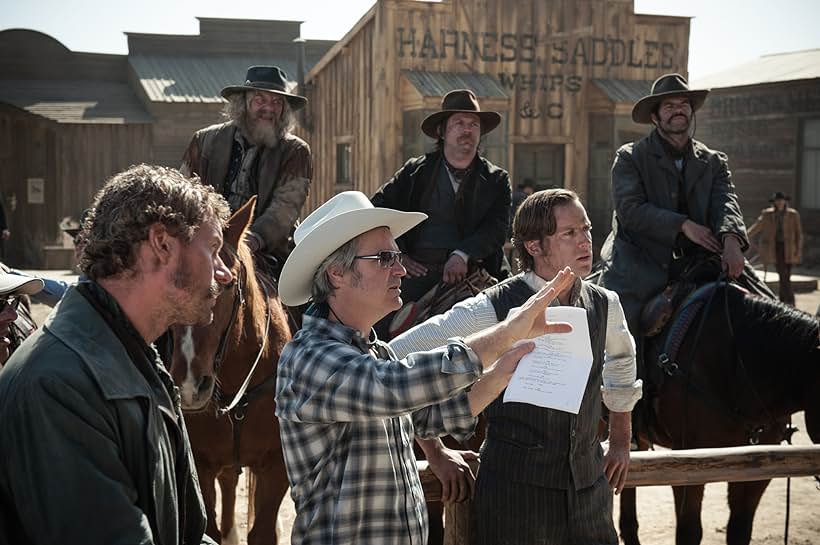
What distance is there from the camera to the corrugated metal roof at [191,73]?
24594mm

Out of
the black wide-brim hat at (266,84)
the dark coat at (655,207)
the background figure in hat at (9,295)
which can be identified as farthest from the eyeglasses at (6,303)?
the dark coat at (655,207)

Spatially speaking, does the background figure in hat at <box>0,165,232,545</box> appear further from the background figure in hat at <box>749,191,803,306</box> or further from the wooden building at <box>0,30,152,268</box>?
the wooden building at <box>0,30,152,268</box>

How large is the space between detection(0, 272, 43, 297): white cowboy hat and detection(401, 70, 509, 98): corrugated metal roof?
33.5 feet

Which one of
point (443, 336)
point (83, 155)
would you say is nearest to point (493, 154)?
point (443, 336)

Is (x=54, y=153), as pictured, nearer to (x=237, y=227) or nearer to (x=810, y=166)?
(x=810, y=166)

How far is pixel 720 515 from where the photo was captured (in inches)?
255

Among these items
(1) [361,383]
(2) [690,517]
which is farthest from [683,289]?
(1) [361,383]

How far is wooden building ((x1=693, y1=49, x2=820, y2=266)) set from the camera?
22.1 metres

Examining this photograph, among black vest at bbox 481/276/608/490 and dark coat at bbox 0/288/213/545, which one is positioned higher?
dark coat at bbox 0/288/213/545

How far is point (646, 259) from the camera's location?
584 cm

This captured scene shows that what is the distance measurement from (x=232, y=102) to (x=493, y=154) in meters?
9.10

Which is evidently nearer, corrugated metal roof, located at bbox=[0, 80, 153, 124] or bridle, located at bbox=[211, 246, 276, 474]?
bridle, located at bbox=[211, 246, 276, 474]

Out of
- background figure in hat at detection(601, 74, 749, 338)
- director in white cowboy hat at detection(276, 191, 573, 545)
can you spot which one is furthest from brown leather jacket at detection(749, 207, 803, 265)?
director in white cowboy hat at detection(276, 191, 573, 545)

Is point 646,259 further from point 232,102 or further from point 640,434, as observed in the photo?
point 232,102
